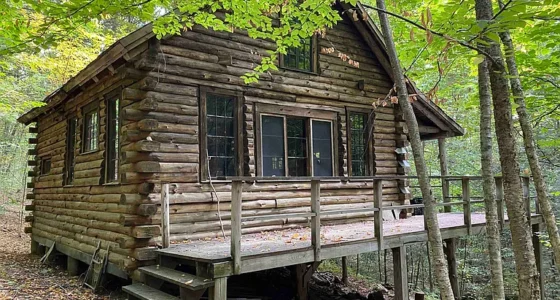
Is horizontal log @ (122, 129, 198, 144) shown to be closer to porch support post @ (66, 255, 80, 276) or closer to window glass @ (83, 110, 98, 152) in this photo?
window glass @ (83, 110, 98, 152)

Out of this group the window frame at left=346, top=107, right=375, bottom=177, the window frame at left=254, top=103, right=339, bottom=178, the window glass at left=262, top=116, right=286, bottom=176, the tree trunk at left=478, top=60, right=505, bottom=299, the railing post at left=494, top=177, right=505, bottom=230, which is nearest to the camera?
the tree trunk at left=478, top=60, right=505, bottom=299

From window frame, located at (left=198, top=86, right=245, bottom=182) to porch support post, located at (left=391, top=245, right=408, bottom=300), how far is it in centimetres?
339

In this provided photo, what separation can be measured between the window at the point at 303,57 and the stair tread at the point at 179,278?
532 cm

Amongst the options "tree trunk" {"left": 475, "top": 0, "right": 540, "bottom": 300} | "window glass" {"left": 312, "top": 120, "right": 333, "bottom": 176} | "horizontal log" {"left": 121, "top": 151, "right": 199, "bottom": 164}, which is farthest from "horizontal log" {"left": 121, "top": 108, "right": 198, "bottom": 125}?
"tree trunk" {"left": 475, "top": 0, "right": 540, "bottom": 300}

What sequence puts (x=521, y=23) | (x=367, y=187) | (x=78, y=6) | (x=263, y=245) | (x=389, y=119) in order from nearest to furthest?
1. (x=521, y=23)
2. (x=78, y=6)
3. (x=263, y=245)
4. (x=367, y=187)
5. (x=389, y=119)

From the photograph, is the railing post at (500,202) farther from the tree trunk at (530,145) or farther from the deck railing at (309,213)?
the tree trunk at (530,145)

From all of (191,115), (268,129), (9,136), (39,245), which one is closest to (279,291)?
(268,129)

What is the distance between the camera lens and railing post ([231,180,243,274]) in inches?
199

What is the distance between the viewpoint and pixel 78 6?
5.84 metres

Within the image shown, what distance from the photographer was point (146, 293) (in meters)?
5.84

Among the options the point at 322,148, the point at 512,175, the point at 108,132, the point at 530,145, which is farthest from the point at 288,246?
the point at 108,132

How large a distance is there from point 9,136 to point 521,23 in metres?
25.8

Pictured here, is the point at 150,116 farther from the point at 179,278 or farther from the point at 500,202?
the point at 500,202

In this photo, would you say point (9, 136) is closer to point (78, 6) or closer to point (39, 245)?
point (39, 245)
